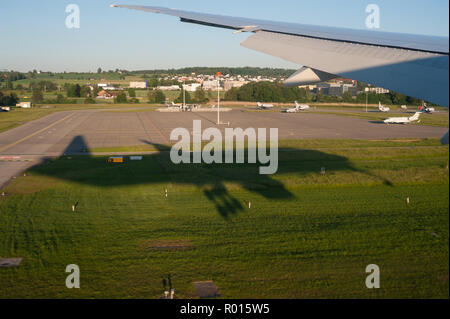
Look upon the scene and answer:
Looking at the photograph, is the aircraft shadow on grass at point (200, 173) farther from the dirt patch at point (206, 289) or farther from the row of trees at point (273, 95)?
the row of trees at point (273, 95)

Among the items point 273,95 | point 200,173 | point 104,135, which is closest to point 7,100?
point 104,135

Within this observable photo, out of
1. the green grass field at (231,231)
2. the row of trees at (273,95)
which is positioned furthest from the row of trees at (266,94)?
the green grass field at (231,231)

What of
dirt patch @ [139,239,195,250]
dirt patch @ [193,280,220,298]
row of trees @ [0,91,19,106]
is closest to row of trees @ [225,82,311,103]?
row of trees @ [0,91,19,106]

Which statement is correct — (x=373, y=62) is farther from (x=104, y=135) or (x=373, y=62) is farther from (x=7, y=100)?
Answer: (x=7, y=100)
